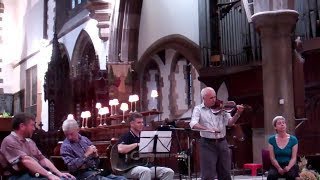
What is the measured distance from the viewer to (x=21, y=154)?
6230 mm

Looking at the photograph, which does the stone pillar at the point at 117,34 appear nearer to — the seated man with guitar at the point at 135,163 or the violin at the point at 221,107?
the seated man with guitar at the point at 135,163

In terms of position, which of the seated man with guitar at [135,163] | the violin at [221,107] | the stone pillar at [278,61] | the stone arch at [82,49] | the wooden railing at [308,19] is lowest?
the seated man with guitar at [135,163]

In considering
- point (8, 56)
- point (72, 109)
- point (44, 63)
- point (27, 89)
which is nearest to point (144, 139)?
point (72, 109)

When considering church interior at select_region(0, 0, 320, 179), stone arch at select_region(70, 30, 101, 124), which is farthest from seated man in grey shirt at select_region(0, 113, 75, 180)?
stone arch at select_region(70, 30, 101, 124)

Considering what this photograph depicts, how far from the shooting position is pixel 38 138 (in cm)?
1767

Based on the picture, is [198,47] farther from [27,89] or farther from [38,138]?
[27,89]

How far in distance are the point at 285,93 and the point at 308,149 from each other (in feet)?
5.15

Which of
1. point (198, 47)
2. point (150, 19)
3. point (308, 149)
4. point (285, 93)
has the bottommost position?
point (308, 149)

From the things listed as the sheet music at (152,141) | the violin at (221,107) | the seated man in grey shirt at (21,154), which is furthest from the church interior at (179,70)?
the seated man in grey shirt at (21,154)

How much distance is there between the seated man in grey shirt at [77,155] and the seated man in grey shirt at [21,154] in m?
0.71

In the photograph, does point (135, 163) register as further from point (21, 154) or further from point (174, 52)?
point (174, 52)

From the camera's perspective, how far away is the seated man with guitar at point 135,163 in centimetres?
752

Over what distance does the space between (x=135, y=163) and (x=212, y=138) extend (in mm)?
1143

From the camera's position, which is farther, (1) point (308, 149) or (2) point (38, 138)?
(2) point (38, 138)
